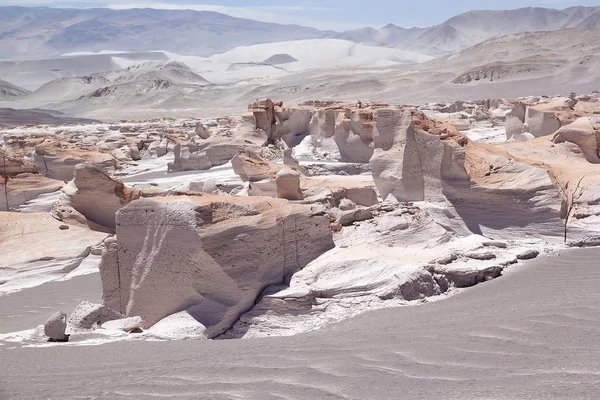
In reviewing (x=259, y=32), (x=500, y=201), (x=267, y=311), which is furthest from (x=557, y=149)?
(x=259, y=32)

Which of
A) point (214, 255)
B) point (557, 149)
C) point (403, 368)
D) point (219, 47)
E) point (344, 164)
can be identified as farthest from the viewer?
point (219, 47)

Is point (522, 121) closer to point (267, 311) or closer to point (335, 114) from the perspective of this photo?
point (335, 114)

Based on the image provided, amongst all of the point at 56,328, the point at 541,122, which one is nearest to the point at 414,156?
the point at 56,328

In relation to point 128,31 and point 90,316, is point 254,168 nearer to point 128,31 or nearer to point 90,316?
point 90,316

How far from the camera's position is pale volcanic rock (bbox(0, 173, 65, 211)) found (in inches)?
464

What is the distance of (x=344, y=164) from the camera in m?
16.3

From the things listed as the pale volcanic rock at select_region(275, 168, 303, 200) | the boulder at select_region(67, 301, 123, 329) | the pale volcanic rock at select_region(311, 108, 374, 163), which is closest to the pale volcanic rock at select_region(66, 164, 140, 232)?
the pale volcanic rock at select_region(275, 168, 303, 200)

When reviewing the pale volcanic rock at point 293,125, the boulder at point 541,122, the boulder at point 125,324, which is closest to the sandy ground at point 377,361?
the boulder at point 125,324

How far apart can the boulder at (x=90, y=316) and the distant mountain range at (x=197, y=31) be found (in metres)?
117

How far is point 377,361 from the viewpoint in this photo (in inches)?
185

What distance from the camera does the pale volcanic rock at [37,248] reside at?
910 centimetres

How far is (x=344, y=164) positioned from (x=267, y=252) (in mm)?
10046

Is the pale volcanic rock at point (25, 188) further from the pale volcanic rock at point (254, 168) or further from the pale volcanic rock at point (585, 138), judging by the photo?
the pale volcanic rock at point (585, 138)

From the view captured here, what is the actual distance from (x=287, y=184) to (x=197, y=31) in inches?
6105
